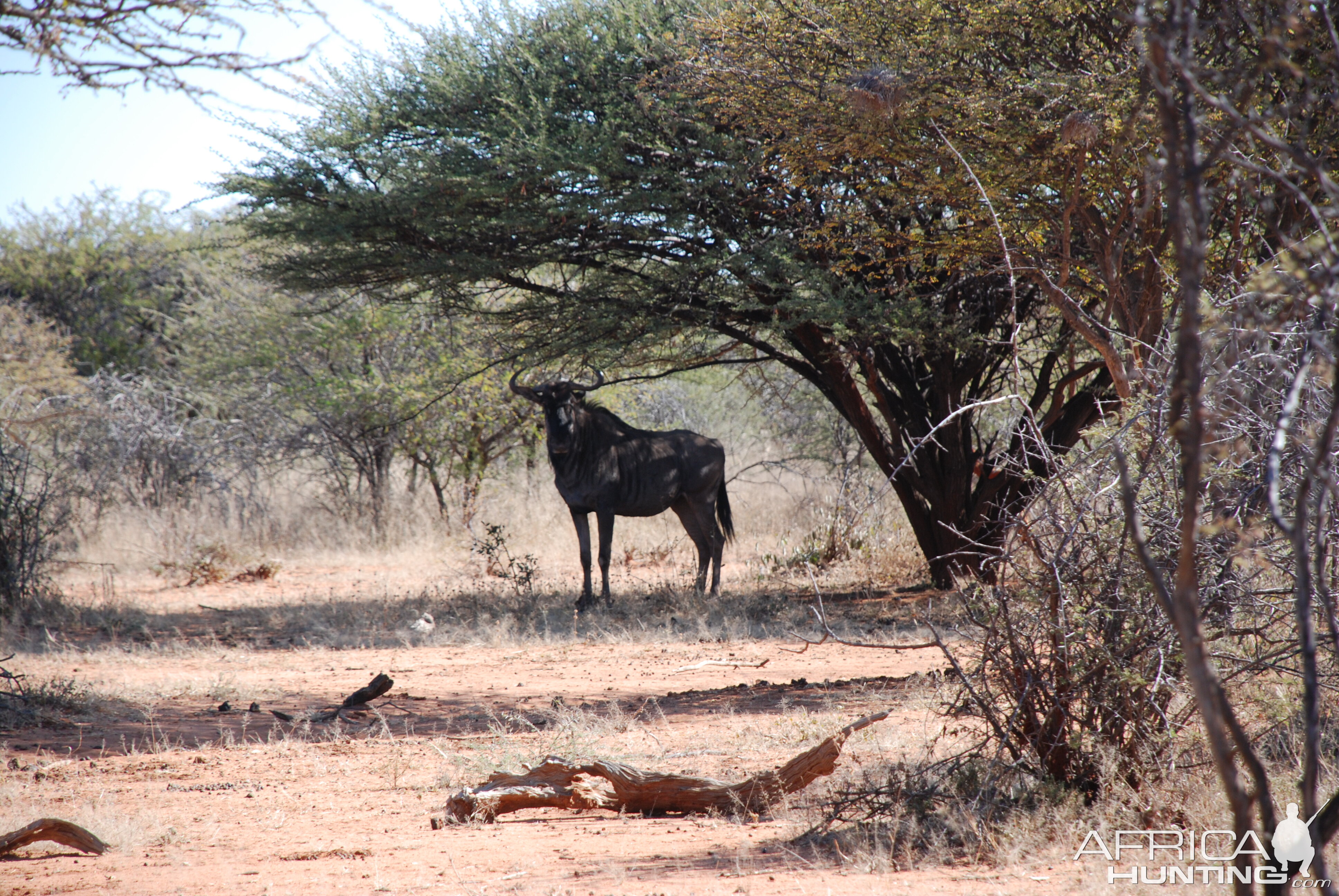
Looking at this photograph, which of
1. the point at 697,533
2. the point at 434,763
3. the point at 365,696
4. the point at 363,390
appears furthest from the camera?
the point at 363,390

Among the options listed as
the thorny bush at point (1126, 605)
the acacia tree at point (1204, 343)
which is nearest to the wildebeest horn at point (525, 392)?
the thorny bush at point (1126, 605)

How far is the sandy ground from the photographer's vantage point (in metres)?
3.49

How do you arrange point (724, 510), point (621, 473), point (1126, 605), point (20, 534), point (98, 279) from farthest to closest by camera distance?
point (98, 279), point (724, 510), point (621, 473), point (20, 534), point (1126, 605)

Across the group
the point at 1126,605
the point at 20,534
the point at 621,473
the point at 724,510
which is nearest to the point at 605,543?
the point at 621,473

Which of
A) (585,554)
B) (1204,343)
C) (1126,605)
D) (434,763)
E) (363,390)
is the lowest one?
(434,763)

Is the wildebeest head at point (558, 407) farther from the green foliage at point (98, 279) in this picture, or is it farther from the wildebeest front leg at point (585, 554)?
the green foliage at point (98, 279)

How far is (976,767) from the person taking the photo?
402 centimetres

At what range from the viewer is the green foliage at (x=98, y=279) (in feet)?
76.8

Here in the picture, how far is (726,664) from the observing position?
310 inches

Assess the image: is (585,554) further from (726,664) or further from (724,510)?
Answer: (726,664)

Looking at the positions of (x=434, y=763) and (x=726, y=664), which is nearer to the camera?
(x=434, y=763)

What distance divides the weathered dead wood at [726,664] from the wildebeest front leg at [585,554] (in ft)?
9.17

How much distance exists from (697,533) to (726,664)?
4561 mm

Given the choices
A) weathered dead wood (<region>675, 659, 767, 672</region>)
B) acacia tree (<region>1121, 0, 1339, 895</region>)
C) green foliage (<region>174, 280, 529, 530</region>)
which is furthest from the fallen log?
green foliage (<region>174, 280, 529, 530</region>)
